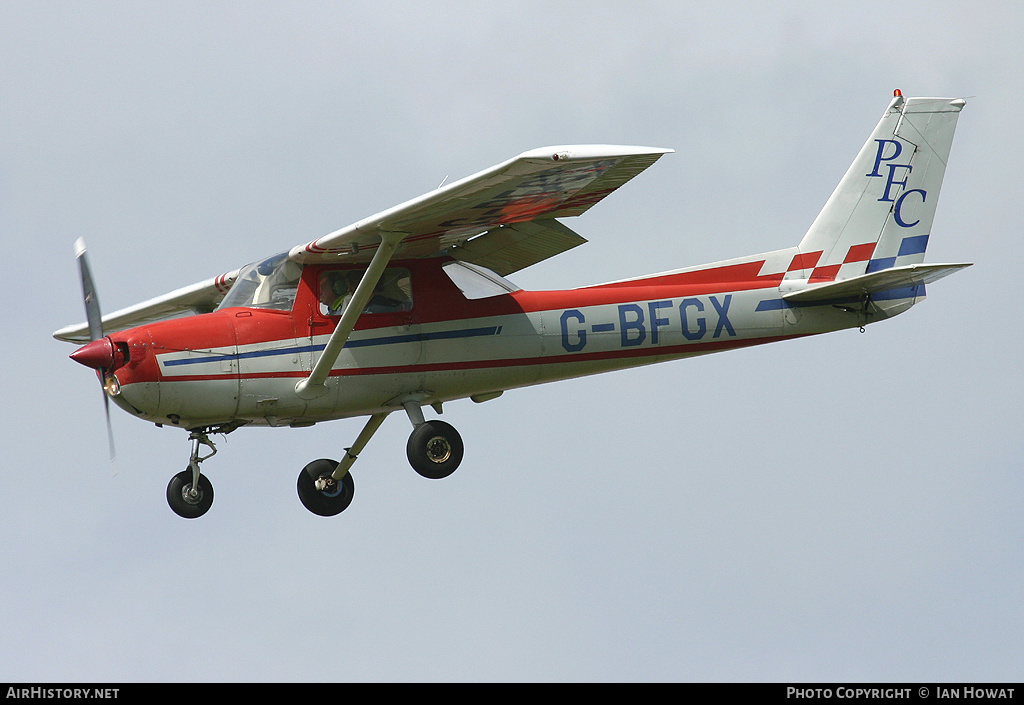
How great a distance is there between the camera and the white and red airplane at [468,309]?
14906 millimetres

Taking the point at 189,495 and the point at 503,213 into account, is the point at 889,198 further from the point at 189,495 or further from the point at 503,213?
the point at 189,495

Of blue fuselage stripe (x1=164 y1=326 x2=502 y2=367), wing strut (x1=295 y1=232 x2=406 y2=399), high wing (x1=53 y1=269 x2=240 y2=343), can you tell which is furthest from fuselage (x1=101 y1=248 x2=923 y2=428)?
high wing (x1=53 y1=269 x2=240 y2=343)

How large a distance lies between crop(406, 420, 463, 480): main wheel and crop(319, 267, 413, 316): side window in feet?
4.24

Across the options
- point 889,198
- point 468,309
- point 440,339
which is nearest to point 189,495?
point 440,339

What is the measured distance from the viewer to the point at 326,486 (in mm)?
16859

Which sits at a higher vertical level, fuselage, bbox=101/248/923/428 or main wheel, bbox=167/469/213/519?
fuselage, bbox=101/248/923/428

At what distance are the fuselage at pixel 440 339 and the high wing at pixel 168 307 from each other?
324 centimetres

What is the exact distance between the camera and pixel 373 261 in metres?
15.0

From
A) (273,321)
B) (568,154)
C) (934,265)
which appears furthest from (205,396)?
(934,265)

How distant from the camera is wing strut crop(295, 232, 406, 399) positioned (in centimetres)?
1499

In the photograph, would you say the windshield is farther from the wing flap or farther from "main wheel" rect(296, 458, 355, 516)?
"main wheel" rect(296, 458, 355, 516)

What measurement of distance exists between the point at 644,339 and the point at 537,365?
1.25m

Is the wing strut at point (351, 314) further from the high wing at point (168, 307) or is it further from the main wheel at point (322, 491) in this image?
the high wing at point (168, 307)

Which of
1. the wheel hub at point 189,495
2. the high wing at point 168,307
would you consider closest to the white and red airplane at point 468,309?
the wheel hub at point 189,495
